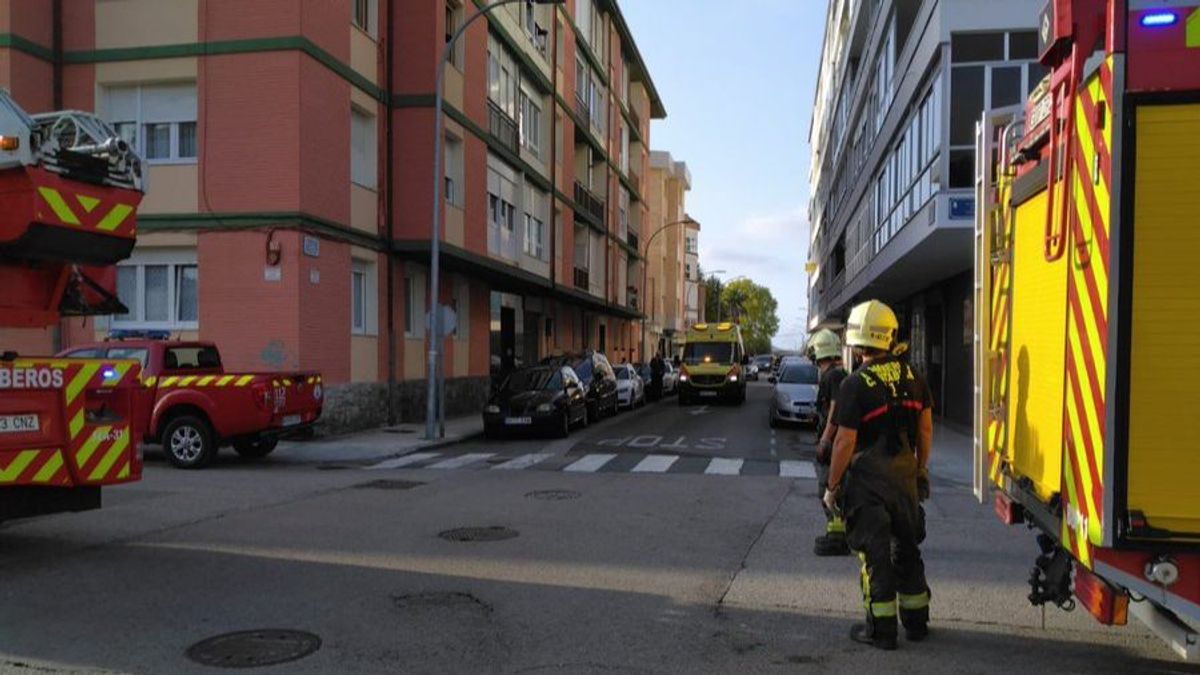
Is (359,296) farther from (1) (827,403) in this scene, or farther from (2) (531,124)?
(1) (827,403)

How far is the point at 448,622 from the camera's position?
5738 millimetres

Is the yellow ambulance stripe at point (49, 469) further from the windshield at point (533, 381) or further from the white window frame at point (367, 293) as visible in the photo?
the white window frame at point (367, 293)

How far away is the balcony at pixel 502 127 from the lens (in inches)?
1043

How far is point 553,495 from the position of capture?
10922 mm

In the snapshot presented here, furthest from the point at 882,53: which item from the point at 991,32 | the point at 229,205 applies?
the point at 229,205

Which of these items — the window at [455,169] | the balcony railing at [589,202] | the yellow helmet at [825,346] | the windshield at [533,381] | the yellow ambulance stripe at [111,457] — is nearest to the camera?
the yellow ambulance stripe at [111,457]

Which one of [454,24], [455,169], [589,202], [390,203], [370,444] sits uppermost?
[454,24]

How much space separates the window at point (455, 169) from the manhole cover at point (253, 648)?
62.6ft

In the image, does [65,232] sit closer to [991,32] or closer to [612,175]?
[991,32]

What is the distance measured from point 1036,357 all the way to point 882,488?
1139mm

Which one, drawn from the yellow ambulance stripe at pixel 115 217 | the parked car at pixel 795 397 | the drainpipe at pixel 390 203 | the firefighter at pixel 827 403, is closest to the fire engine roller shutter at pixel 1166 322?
the firefighter at pixel 827 403

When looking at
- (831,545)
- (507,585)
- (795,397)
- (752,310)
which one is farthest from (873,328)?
(752,310)

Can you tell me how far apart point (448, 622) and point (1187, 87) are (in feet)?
15.6

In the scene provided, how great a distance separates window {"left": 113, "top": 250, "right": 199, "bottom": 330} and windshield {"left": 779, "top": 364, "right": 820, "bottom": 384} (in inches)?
515
